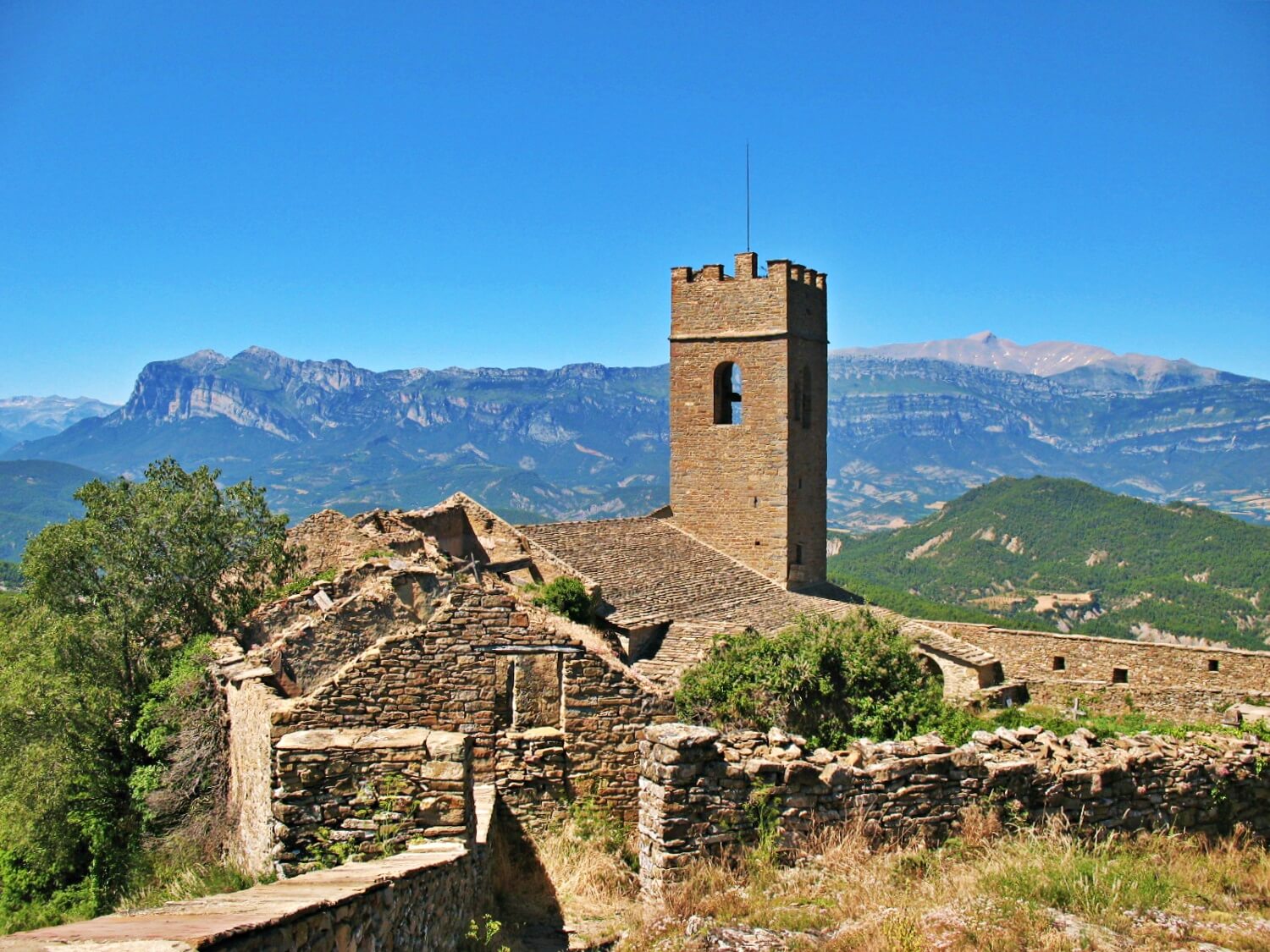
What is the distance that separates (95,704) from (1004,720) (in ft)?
48.9

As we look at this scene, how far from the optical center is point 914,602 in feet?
154

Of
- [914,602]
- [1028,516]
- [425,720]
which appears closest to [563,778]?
[425,720]

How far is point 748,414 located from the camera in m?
28.4

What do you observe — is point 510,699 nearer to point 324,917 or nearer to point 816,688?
point 324,917

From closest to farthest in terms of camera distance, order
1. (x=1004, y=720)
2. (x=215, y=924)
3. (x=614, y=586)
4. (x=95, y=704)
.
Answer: (x=215, y=924), (x=95, y=704), (x=1004, y=720), (x=614, y=586)

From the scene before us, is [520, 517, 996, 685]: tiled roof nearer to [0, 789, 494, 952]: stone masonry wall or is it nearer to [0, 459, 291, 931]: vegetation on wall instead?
[0, 459, 291, 931]: vegetation on wall

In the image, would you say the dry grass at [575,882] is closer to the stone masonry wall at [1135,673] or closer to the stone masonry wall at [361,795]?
the stone masonry wall at [361,795]

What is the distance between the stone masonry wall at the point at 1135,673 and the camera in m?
21.5

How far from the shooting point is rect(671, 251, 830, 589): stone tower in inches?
1098

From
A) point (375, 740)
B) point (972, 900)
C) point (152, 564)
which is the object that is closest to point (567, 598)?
point (152, 564)

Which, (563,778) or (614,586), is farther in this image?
(614,586)

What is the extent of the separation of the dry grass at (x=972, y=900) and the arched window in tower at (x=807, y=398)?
71.7 ft

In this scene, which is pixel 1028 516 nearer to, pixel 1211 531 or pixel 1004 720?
pixel 1211 531

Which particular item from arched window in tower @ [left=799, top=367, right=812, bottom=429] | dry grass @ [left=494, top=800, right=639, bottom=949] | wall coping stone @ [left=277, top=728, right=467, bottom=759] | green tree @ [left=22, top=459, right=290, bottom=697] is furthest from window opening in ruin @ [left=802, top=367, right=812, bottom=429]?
wall coping stone @ [left=277, top=728, right=467, bottom=759]
